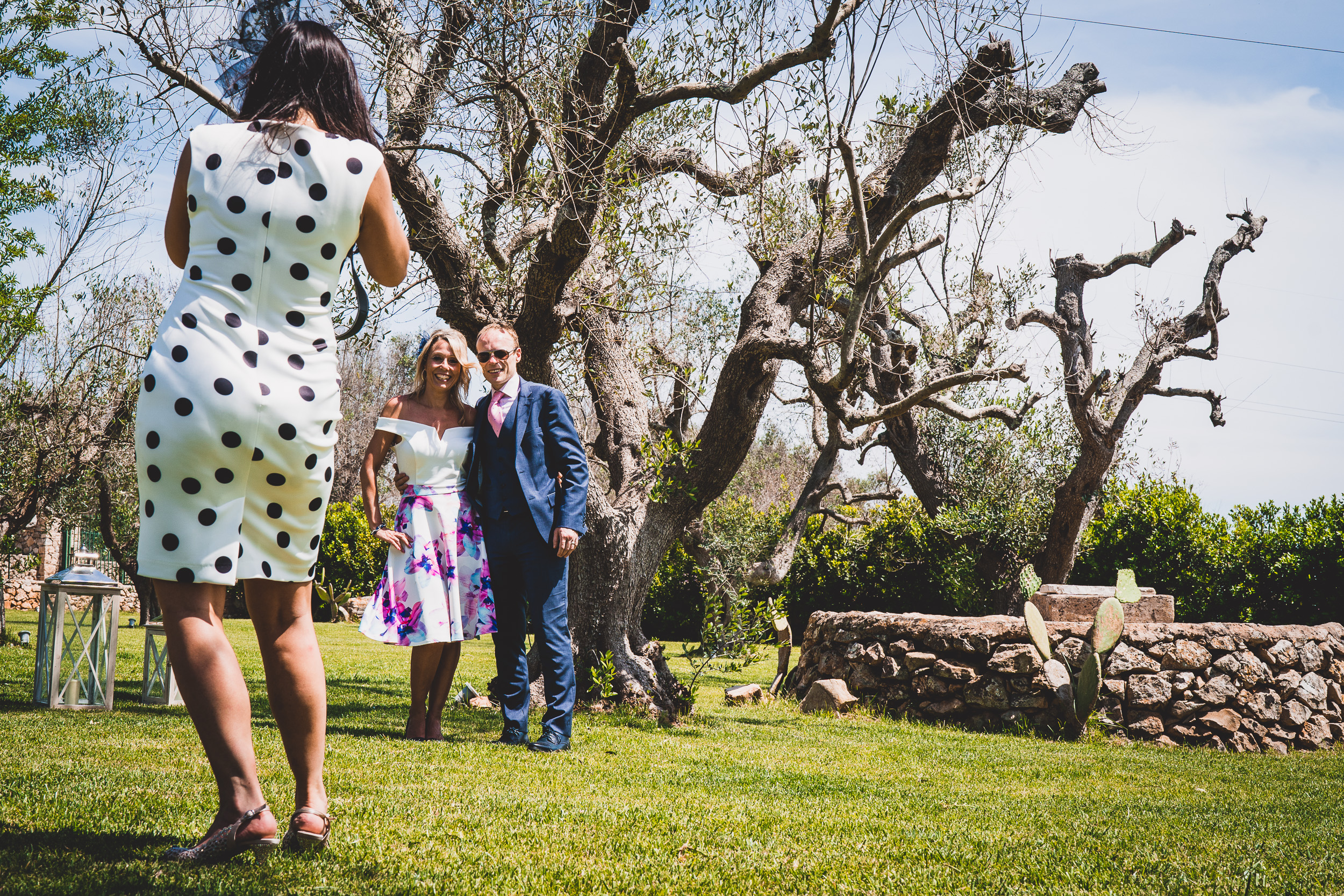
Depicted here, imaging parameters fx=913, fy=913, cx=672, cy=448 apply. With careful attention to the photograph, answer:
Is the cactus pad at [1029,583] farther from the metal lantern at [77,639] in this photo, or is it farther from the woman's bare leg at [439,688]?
the metal lantern at [77,639]

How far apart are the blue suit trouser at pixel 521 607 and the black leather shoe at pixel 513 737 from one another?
2 cm

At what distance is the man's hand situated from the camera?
15.2 feet

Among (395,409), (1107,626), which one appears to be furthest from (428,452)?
(1107,626)

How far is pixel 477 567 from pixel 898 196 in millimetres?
3841

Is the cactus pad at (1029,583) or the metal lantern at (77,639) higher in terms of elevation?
the cactus pad at (1029,583)

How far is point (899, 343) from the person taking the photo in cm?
880

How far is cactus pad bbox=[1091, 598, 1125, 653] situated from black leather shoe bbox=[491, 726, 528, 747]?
4.22m

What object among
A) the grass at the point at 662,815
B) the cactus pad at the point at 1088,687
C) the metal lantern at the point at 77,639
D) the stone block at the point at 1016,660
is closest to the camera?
Result: the grass at the point at 662,815

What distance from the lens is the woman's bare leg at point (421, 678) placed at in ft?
14.7

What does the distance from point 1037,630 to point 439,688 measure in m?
4.36

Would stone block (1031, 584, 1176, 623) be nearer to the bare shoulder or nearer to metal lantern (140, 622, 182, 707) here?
the bare shoulder

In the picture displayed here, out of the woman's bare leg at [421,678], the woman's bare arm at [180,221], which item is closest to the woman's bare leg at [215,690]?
the woman's bare arm at [180,221]

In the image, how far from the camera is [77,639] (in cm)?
580

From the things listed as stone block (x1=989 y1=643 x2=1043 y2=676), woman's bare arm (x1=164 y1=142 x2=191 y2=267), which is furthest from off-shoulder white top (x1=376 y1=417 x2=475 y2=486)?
stone block (x1=989 y1=643 x2=1043 y2=676)
